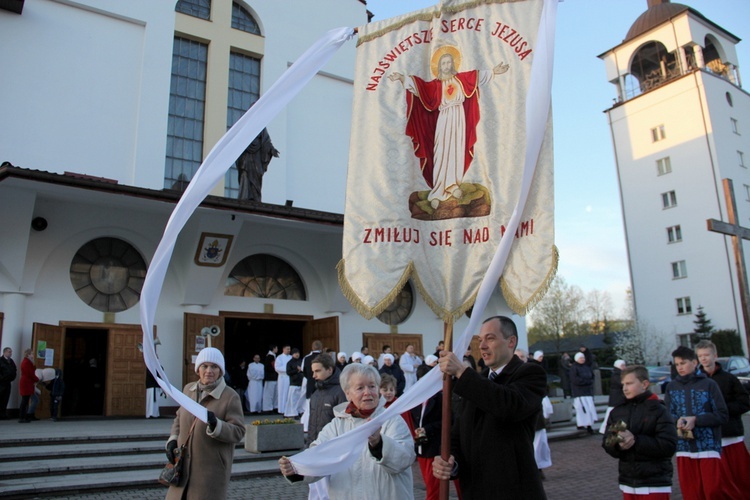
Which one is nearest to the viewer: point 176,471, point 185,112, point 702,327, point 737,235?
point 176,471

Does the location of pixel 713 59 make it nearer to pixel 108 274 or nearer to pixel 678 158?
pixel 678 158

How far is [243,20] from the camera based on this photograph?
76.0 ft

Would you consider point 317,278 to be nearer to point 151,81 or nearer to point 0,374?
point 151,81

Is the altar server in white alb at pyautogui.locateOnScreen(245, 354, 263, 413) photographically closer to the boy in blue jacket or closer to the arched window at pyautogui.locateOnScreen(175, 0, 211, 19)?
the arched window at pyautogui.locateOnScreen(175, 0, 211, 19)

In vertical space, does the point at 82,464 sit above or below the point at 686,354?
below

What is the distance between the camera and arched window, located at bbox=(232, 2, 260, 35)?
23.0m

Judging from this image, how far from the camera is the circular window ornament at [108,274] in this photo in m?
16.7

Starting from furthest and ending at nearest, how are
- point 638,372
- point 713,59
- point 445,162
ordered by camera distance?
point 713,59, point 638,372, point 445,162

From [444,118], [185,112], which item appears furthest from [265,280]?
[444,118]

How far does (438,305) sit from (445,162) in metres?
1.05

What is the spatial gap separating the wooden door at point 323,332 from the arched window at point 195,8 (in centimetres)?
1127

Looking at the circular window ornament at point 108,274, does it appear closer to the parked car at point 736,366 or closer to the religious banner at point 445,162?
the religious banner at point 445,162

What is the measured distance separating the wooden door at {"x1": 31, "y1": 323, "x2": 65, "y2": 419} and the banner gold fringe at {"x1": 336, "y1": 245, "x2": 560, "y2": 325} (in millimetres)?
13030

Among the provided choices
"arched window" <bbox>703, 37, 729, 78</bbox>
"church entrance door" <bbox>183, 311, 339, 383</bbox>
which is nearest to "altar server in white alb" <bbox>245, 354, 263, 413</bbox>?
"church entrance door" <bbox>183, 311, 339, 383</bbox>
